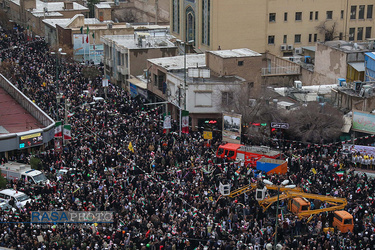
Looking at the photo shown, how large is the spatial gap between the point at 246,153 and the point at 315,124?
528 centimetres

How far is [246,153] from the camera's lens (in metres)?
40.2

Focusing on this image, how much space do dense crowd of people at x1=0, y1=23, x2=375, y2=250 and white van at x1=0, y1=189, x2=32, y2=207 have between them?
621 millimetres

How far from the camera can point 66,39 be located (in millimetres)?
72938

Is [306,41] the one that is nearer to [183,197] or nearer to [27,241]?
[183,197]

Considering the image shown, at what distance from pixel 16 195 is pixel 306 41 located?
126ft

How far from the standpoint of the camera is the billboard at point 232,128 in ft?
142

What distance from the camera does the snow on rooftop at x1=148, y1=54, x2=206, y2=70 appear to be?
5341cm

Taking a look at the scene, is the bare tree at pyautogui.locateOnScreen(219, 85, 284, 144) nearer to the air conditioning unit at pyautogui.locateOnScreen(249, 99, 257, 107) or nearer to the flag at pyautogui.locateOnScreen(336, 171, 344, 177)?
the air conditioning unit at pyautogui.locateOnScreen(249, 99, 257, 107)

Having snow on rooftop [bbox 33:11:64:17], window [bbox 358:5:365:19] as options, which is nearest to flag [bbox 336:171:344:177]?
window [bbox 358:5:365:19]

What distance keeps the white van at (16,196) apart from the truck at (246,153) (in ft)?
37.4

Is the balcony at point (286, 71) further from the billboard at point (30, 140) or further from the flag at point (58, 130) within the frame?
the billboard at point (30, 140)

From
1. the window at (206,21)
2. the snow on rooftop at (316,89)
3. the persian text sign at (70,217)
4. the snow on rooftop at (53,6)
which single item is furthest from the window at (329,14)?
the persian text sign at (70,217)

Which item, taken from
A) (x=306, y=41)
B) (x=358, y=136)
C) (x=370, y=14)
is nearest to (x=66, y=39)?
(x=306, y=41)

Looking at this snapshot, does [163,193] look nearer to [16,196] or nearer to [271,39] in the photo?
[16,196]
